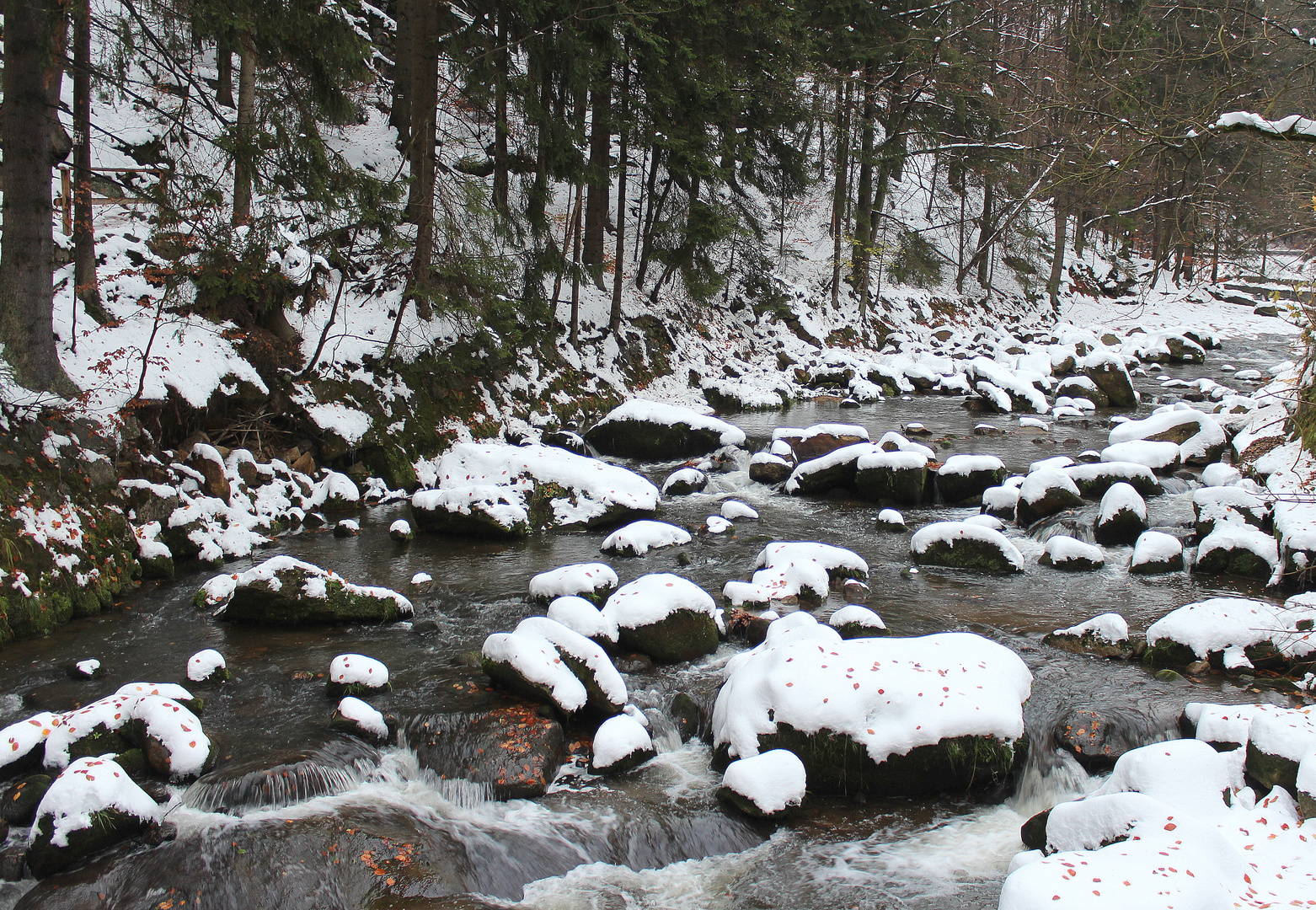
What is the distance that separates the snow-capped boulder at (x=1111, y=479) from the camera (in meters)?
11.2

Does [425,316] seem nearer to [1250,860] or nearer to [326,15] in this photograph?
[326,15]

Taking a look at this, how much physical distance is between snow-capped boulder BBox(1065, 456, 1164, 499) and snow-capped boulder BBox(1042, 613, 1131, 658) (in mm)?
4447

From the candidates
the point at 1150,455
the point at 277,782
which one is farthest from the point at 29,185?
the point at 1150,455

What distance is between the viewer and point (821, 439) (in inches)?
550

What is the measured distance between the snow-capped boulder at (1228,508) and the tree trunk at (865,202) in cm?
1436

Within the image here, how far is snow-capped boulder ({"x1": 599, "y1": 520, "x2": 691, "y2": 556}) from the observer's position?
996 centimetres

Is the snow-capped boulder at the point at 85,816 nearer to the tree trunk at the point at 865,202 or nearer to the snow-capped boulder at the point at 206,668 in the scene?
the snow-capped boulder at the point at 206,668

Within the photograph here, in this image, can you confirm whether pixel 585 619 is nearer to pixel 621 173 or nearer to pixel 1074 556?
pixel 1074 556

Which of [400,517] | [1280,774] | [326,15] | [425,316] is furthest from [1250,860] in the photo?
[425,316]

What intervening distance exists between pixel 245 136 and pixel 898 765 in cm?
830

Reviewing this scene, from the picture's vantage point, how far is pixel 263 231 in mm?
10625

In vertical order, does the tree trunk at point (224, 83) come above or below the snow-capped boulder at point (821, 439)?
above

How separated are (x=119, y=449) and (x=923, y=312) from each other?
25893 mm

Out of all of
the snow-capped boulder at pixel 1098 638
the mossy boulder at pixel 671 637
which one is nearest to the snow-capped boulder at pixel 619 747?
the mossy boulder at pixel 671 637
